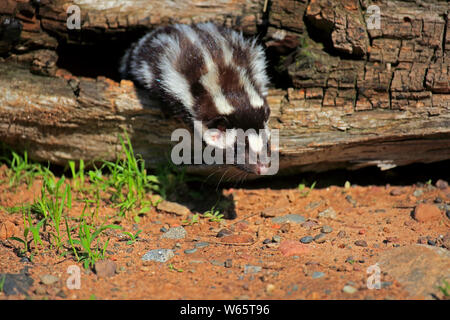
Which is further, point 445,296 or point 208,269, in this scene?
point 208,269

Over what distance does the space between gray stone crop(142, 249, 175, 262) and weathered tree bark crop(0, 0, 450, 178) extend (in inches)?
49.3

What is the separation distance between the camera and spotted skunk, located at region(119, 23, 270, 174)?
3.69m

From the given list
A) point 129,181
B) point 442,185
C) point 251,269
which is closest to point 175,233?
point 129,181

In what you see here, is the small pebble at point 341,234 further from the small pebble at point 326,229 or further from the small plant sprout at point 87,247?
the small plant sprout at point 87,247

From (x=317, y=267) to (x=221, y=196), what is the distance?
1622mm

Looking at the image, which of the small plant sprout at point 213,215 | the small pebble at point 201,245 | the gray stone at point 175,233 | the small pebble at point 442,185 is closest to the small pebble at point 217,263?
the small pebble at point 201,245

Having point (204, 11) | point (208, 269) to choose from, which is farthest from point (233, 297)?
point (204, 11)

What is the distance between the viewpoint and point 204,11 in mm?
4426

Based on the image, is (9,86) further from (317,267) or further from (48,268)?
(317,267)

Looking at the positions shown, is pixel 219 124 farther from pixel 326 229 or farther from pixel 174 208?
pixel 326 229

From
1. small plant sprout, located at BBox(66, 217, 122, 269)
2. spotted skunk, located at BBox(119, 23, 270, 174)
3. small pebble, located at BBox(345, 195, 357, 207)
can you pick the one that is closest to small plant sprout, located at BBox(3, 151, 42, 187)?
small plant sprout, located at BBox(66, 217, 122, 269)

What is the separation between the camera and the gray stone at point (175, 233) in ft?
12.6

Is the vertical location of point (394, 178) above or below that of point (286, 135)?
below

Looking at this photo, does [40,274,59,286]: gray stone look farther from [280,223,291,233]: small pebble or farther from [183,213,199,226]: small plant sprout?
[280,223,291,233]: small pebble
